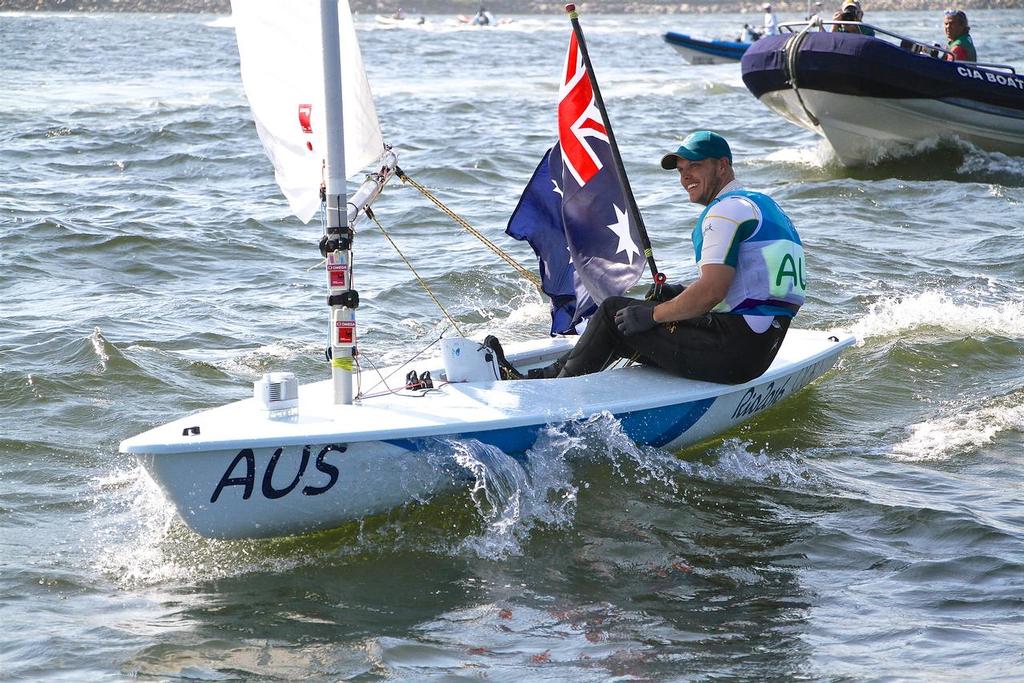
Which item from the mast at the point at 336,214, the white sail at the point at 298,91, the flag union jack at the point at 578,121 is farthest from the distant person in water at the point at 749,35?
the mast at the point at 336,214

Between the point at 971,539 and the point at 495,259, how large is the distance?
5.38 m

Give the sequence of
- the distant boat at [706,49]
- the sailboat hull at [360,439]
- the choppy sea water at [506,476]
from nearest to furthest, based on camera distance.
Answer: the choppy sea water at [506,476] → the sailboat hull at [360,439] → the distant boat at [706,49]

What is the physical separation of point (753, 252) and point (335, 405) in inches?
73.0

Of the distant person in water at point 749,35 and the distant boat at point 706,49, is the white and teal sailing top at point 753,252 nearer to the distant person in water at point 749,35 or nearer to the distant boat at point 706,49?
the distant person in water at point 749,35

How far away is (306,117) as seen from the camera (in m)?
4.94

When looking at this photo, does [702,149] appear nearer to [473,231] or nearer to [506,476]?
[473,231]

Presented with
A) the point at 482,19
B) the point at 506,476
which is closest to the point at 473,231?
the point at 506,476

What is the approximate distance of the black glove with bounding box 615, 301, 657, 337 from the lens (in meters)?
5.34

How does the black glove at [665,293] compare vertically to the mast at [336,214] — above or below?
below

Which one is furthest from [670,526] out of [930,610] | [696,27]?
[696,27]

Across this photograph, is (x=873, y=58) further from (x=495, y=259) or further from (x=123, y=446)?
(x=123, y=446)

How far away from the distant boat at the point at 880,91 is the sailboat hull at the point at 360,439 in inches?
300

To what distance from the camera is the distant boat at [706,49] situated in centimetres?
Result: 2669

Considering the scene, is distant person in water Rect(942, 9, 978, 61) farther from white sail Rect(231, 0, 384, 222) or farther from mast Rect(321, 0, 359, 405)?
mast Rect(321, 0, 359, 405)
